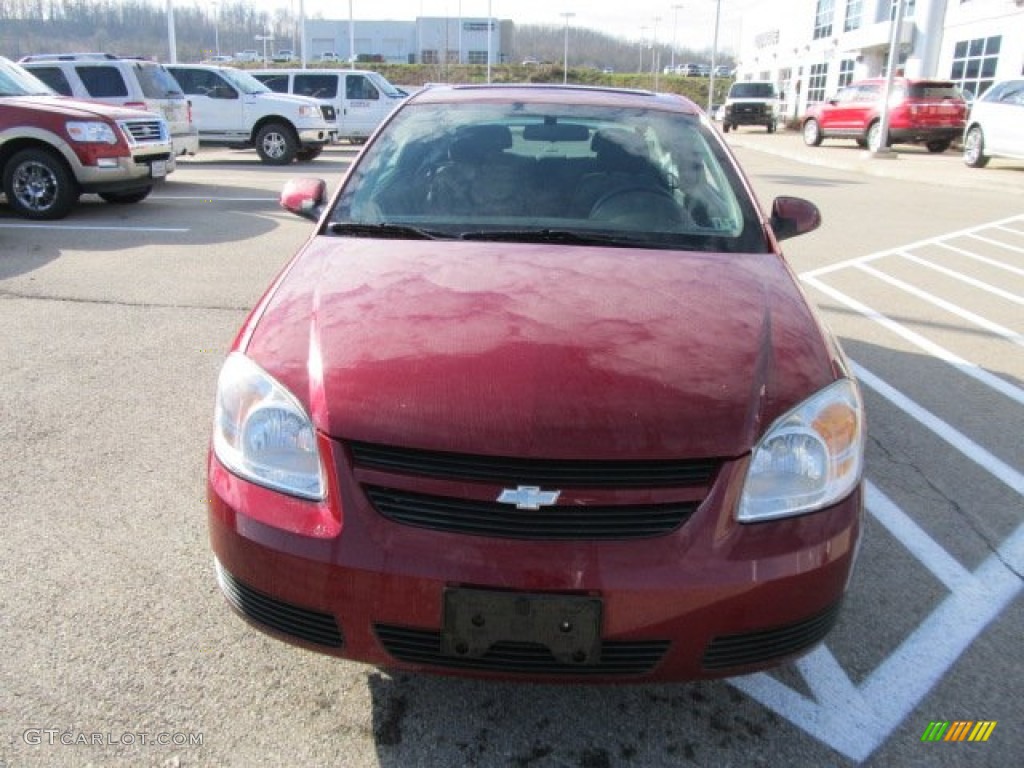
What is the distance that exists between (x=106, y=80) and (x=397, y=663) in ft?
44.3

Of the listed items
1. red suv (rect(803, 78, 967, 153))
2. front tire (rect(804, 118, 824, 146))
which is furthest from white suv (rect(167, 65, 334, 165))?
front tire (rect(804, 118, 824, 146))

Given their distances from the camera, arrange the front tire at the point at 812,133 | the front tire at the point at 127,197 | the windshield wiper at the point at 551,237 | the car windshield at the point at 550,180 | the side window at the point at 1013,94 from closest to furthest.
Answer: the windshield wiper at the point at 551,237, the car windshield at the point at 550,180, the front tire at the point at 127,197, the side window at the point at 1013,94, the front tire at the point at 812,133

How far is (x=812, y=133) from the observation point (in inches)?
1022

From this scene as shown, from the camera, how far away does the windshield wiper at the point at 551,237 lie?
2.96m

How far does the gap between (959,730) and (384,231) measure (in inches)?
90.8

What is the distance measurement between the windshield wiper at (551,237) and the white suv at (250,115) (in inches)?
598

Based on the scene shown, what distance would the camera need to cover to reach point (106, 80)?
1299 centimetres

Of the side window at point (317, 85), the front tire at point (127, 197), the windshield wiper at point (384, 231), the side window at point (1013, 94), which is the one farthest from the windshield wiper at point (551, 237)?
the side window at point (317, 85)

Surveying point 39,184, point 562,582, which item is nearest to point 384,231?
point 562,582

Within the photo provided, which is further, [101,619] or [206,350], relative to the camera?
[206,350]

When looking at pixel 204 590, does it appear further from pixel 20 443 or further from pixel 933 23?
pixel 933 23

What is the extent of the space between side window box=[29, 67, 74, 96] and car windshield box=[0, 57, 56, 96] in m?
2.79

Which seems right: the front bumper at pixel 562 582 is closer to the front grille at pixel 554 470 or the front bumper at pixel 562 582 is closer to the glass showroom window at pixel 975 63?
the front grille at pixel 554 470

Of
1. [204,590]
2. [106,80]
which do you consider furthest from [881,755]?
[106,80]
